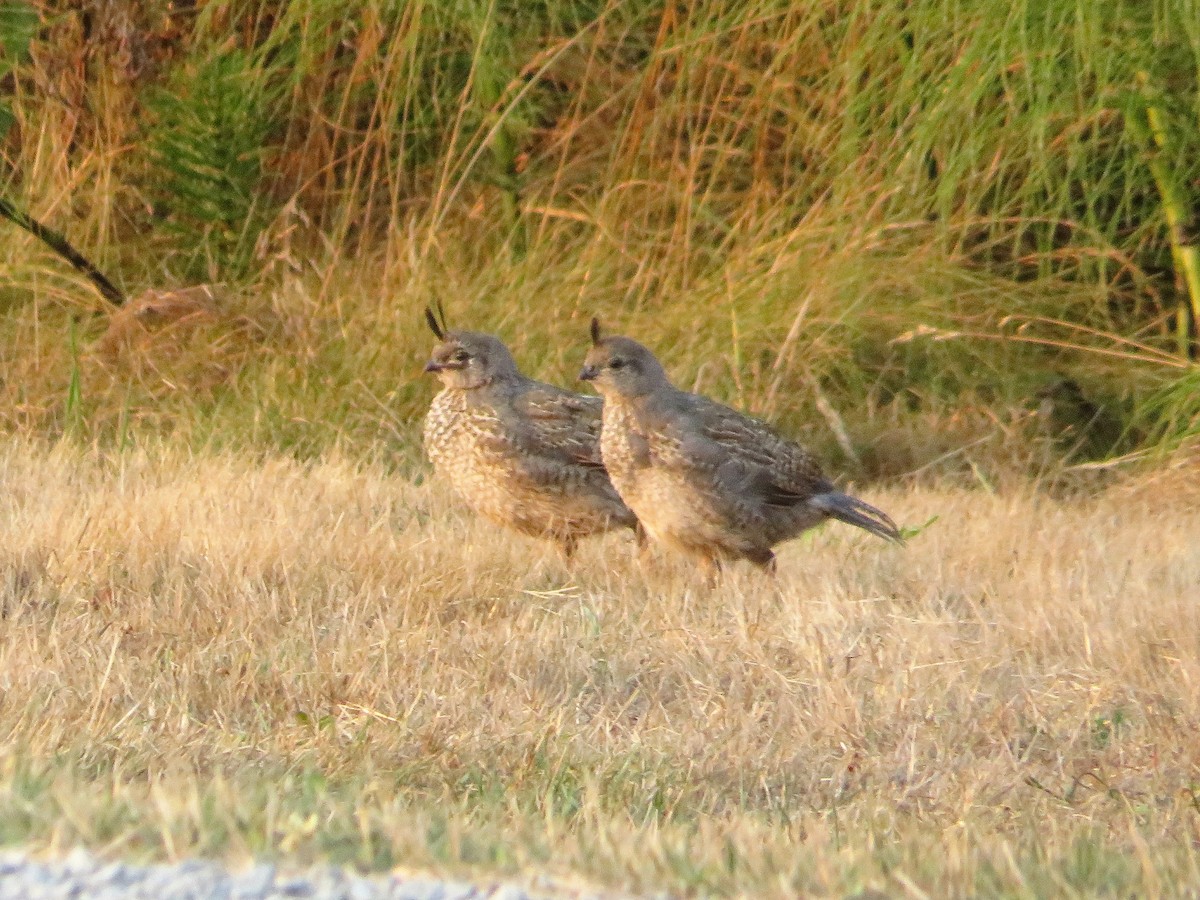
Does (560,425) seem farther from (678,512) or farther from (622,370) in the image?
(678,512)

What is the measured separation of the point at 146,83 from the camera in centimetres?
1012

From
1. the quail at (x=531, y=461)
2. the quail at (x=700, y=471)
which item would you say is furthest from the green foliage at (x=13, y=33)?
the quail at (x=700, y=471)

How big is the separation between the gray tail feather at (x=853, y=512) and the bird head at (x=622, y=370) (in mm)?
654

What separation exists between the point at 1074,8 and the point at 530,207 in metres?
3.08

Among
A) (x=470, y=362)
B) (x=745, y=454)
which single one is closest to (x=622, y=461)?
(x=745, y=454)

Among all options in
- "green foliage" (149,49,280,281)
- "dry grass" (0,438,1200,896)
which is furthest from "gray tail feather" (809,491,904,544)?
"green foliage" (149,49,280,281)

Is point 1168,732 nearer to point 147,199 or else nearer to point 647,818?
point 647,818

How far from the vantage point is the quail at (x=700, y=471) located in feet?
20.3

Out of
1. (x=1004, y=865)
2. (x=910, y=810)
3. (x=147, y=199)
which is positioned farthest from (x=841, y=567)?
(x=147, y=199)

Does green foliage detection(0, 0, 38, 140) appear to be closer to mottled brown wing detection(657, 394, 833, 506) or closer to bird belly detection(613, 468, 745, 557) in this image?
mottled brown wing detection(657, 394, 833, 506)

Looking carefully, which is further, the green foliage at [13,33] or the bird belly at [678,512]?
the green foliage at [13,33]

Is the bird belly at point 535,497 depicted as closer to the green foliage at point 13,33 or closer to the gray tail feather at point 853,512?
the gray tail feather at point 853,512

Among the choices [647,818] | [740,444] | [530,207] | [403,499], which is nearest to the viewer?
[647,818]

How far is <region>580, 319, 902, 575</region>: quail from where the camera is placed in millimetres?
6176
